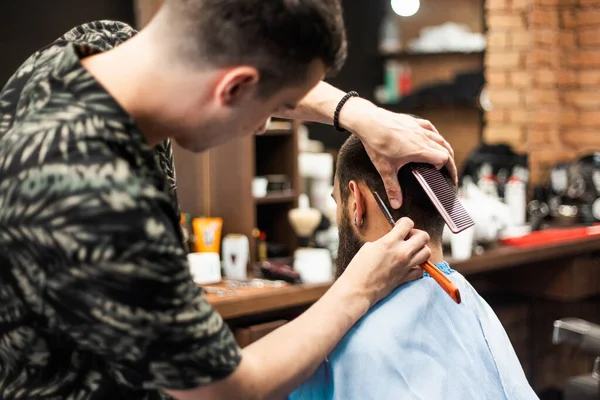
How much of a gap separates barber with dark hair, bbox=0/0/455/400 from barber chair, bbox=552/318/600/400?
69.3 inches

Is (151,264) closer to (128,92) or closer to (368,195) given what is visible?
(128,92)

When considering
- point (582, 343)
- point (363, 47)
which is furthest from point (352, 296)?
point (363, 47)

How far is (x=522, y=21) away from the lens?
5102mm

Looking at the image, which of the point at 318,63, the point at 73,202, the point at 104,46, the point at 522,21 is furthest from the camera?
the point at 522,21

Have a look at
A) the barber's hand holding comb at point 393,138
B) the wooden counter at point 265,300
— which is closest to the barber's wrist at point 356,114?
the barber's hand holding comb at point 393,138

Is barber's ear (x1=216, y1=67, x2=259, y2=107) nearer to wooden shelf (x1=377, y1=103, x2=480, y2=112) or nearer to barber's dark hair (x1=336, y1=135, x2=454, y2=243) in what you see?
barber's dark hair (x1=336, y1=135, x2=454, y2=243)

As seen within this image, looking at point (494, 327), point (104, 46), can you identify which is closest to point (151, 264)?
point (104, 46)

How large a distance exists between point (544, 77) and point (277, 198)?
92.8 inches

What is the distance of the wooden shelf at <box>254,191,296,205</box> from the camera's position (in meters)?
3.76

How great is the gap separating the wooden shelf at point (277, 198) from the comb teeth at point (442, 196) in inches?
87.9

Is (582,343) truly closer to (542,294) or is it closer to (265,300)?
(265,300)

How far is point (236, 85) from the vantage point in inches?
40.1

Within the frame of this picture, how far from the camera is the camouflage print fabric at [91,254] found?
0.94 metres

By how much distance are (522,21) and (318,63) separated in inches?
173
